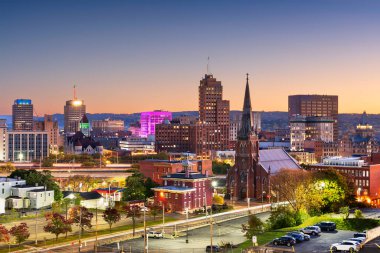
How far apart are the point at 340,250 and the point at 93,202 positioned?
5459cm

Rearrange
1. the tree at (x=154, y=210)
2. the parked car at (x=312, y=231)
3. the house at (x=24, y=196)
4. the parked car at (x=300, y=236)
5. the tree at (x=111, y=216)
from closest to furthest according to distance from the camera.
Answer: the parked car at (x=300, y=236) < the parked car at (x=312, y=231) < the tree at (x=111, y=216) < the tree at (x=154, y=210) < the house at (x=24, y=196)

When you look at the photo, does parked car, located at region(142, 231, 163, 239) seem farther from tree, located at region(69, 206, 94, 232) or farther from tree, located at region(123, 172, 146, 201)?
tree, located at region(123, 172, 146, 201)

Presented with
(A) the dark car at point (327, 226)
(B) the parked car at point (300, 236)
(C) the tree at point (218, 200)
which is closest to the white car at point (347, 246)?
(B) the parked car at point (300, 236)

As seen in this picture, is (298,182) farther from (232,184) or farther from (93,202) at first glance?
(93,202)

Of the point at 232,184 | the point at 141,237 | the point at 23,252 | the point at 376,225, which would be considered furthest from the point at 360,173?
the point at 23,252

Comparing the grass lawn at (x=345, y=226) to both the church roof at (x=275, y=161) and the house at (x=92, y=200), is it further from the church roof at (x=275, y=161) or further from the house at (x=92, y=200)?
the house at (x=92, y=200)

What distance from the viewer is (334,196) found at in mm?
87500

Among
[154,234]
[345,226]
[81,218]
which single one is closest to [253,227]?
[345,226]

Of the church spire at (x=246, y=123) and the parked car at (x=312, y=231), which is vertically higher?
the church spire at (x=246, y=123)

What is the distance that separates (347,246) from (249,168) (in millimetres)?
55357

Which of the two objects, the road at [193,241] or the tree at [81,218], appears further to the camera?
the tree at [81,218]

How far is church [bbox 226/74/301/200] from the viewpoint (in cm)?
11056

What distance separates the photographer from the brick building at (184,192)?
312 feet

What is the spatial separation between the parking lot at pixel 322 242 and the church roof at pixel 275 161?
43.1 meters
